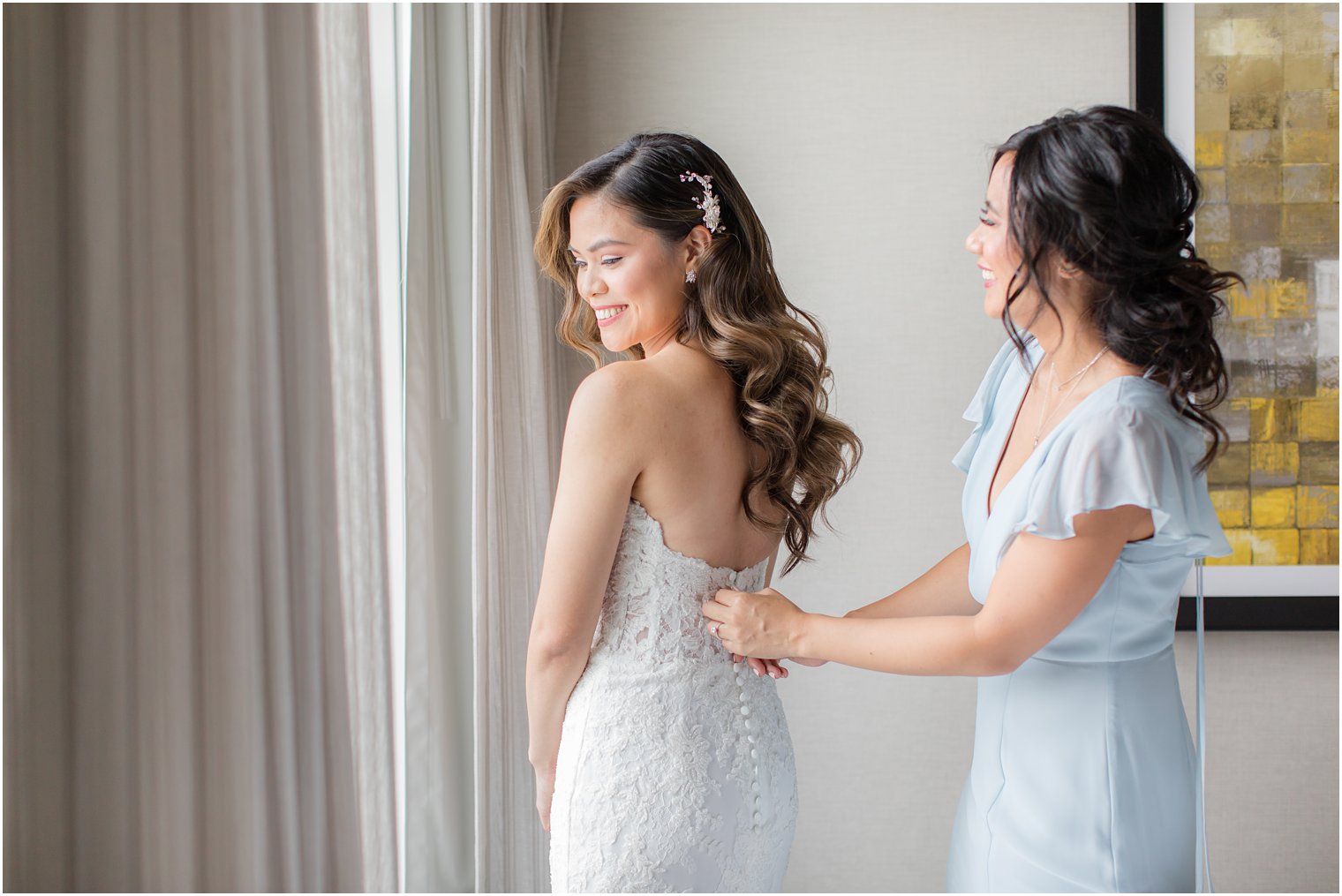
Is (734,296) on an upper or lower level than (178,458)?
upper

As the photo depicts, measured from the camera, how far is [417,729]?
1778 mm

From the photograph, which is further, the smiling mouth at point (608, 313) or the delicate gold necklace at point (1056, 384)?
the smiling mouth at point (608, 313)

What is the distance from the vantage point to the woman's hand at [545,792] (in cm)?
136

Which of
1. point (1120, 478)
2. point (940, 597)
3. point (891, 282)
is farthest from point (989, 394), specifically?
point (891, 282)

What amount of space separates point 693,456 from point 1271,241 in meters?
1.84

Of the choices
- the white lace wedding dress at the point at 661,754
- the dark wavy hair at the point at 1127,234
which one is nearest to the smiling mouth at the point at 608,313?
the white lace wedding dress at the point at 661,754

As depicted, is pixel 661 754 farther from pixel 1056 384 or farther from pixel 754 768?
pixel 1056 384

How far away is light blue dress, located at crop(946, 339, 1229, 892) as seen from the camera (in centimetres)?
109

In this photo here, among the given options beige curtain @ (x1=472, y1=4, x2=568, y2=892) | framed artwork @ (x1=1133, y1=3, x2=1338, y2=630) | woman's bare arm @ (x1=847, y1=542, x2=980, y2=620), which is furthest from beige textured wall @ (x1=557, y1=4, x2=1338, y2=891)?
woman's bare arm @ (x1=847, y1=542, x2=980, y2=620)

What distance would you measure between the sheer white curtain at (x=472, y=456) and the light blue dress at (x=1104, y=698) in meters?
0.99

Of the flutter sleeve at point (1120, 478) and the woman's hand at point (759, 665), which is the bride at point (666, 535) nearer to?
the woman's hand at point (759, 665)

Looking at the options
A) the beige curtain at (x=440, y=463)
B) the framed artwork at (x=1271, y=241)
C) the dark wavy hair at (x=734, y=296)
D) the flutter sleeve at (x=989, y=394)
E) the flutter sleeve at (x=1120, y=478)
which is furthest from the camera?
the framed artwork at (x=1271, y=241)

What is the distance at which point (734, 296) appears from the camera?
1.33 meters

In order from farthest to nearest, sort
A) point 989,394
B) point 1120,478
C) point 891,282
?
point 891,282, point 989,394, point 1120,478
